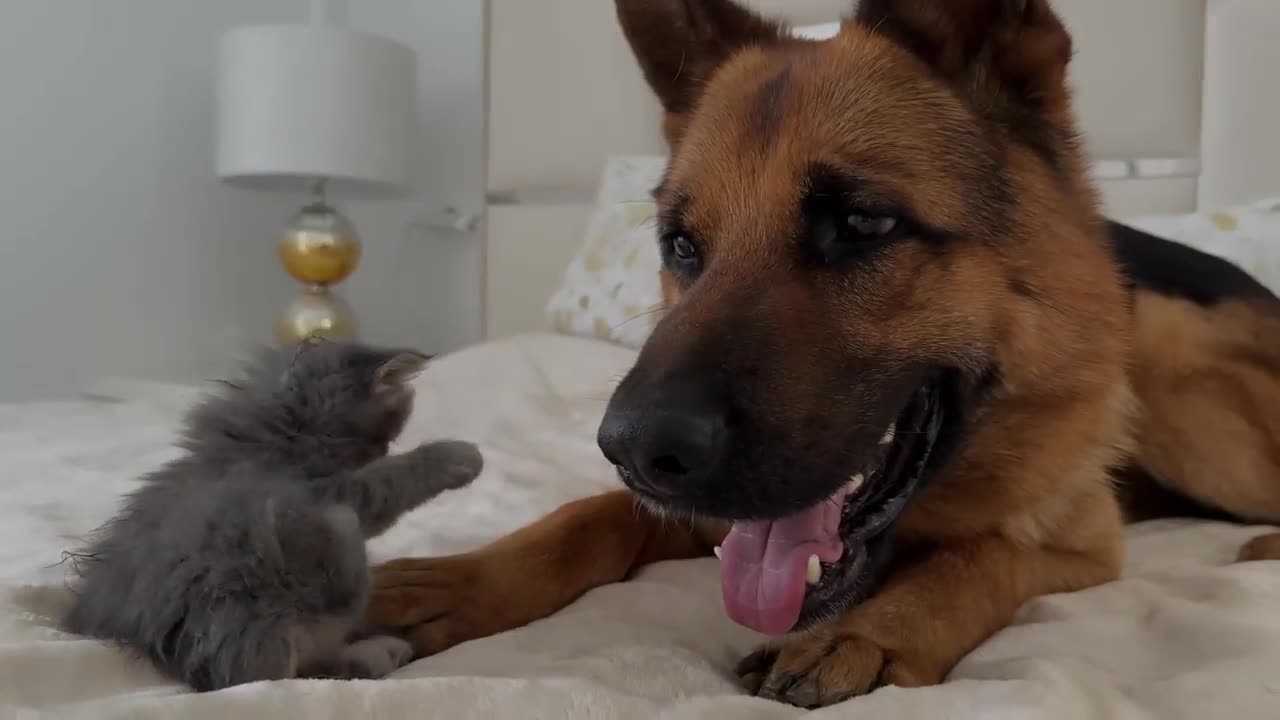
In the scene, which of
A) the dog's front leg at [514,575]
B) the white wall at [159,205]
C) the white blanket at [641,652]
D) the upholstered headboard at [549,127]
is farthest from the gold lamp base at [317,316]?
the dog's front leg at [514,575]

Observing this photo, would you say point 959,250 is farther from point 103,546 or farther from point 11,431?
point 11,431

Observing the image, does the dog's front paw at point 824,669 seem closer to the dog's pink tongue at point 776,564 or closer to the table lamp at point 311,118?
the dog's pink tongue at point 776,564

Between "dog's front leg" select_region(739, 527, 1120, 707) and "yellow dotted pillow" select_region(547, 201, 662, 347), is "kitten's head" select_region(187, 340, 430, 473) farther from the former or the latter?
"yellow dotted pillow" select_region(547, 201, 662, 347)

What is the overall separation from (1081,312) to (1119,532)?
328mm

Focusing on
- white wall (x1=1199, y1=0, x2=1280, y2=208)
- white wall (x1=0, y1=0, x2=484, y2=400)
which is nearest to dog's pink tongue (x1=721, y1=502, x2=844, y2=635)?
white wall (x1=1199, y1=0, x2=1280, y2=208)

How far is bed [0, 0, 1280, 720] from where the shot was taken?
2.36 ft

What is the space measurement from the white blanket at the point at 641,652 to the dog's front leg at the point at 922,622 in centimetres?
3

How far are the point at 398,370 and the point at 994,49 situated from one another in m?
0.81

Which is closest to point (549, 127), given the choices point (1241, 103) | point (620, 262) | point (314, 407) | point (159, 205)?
point (620, 262)

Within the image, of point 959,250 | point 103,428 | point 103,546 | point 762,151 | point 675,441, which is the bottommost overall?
point 103,428

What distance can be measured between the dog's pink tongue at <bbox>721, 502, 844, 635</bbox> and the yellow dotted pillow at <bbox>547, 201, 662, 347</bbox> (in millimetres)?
1577

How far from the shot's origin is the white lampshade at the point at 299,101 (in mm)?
3283

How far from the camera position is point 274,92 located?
3.29 metres

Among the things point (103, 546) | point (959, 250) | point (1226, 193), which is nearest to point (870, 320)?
point (959, 250)
